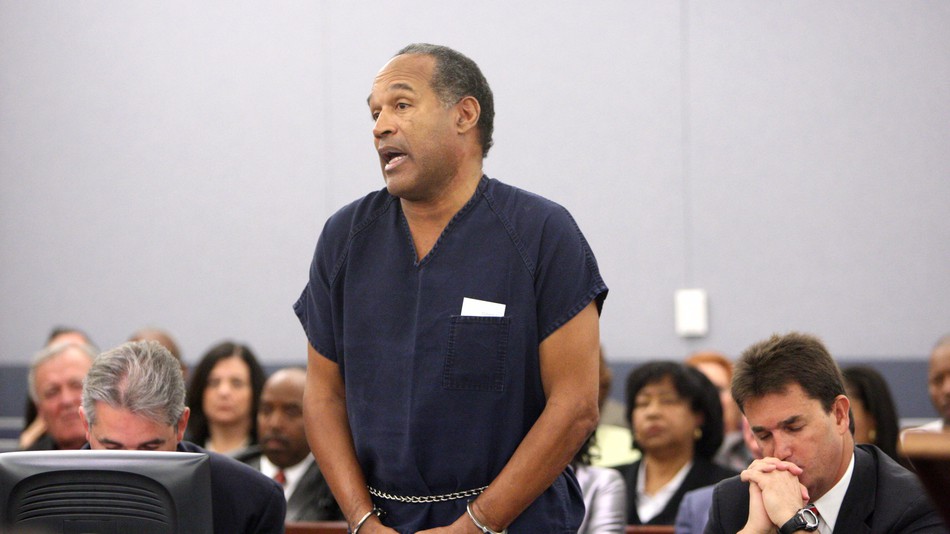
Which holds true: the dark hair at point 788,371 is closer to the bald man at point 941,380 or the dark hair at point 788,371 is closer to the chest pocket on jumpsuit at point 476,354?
the chest pocket on jumpsuit at point 476,354

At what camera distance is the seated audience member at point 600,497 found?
2949mm

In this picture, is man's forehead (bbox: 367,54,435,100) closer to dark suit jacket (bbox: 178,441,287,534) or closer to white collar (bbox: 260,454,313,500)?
dark suit jacket (bbox: 178,441,287,534)

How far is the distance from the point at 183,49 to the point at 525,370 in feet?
15.7

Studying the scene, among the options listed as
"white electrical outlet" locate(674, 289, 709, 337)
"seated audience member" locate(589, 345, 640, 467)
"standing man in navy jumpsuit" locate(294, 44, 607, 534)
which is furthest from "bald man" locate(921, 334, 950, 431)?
"standing man in navy jumpsuit" locate(294, 44, 607, 534)

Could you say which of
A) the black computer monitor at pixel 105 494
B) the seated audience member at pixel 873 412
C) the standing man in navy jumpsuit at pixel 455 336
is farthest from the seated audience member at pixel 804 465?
the seated audience member at pixel 873 412

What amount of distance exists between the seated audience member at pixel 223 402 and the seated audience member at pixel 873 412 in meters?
2.01

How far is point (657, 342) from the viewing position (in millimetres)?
5652

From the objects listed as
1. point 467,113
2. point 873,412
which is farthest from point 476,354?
point 873,412

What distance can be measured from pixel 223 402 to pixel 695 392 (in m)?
1.67

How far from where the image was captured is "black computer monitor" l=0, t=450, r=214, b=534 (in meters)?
1.57

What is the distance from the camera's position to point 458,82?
1909mm

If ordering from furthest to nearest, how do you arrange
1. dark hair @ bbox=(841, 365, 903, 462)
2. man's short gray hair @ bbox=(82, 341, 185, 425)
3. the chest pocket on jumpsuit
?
dark hair @ bbox=(841, 365, 903, 462)
man's short gray hair @ bbox=(82, 341, 185, 425)
the chest pocket on jumpsuit

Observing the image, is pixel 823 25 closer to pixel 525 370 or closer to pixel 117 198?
pixel 117 198

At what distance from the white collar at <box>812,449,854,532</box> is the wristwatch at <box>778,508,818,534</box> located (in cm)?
7
